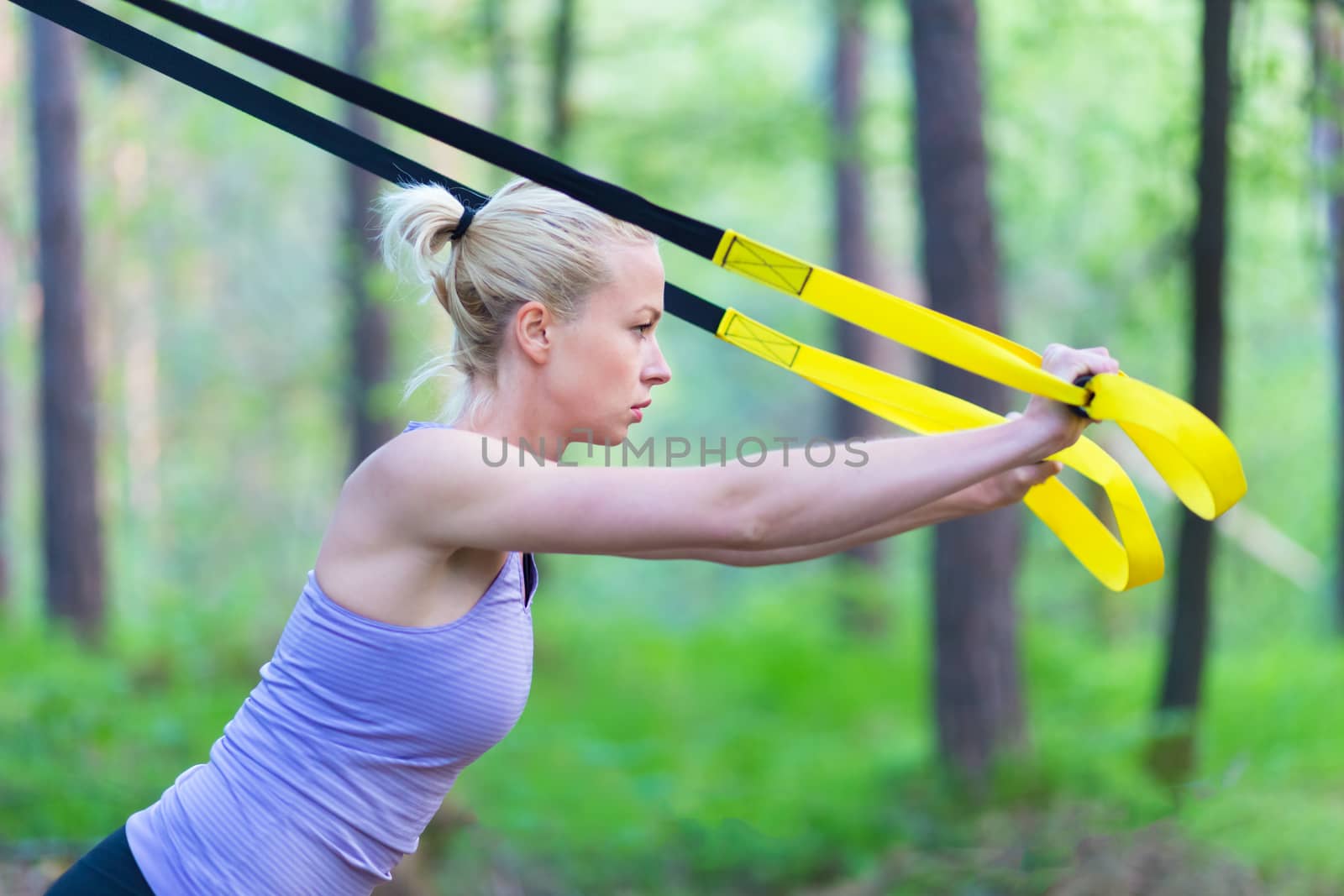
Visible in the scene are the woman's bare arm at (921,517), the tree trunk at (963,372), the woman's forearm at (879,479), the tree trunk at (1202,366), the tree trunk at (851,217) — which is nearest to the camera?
the woman's forearm at (879,479)

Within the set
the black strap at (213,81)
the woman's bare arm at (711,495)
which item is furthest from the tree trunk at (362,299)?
the woman's bare arm at (711,495)

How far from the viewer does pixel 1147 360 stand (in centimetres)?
1219

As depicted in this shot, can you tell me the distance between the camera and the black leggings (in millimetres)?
1692

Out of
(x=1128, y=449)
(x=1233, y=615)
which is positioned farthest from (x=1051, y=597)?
(x=1128, y=449)

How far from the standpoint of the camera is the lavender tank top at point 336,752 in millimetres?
1673

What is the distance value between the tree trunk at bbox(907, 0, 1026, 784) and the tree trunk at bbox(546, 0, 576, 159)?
15.6ft

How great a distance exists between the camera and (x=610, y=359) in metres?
1.84

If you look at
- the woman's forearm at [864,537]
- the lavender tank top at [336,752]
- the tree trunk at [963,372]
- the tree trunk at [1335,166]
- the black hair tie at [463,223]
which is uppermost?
the tree trunk at [1335,166]

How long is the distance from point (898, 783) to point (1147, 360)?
26.3ft

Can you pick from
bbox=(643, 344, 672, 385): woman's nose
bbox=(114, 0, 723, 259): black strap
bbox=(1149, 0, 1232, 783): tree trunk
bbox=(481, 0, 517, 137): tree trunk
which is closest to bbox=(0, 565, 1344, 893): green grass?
bbox=(1149, 0, 1232, 783): tree trunk

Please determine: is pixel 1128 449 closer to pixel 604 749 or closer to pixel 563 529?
pixel 604 749

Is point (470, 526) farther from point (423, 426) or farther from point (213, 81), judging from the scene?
point (213, 81)

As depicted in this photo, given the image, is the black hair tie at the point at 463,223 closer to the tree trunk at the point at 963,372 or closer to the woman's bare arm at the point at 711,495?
the woman's bare arm at the point at 711,495

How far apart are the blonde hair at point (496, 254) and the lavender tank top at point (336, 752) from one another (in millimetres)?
241
